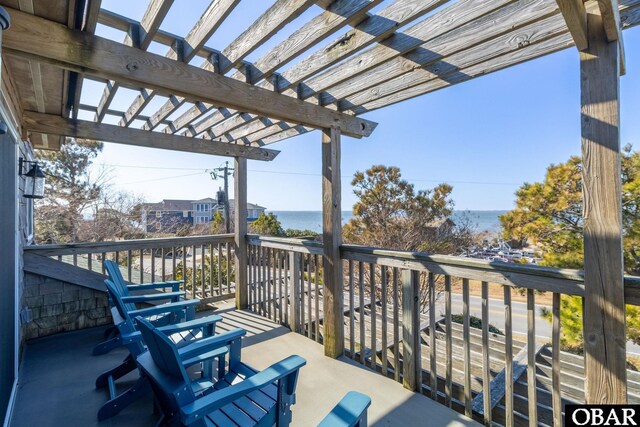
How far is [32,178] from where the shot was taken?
2.97 m

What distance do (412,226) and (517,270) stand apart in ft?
20.9

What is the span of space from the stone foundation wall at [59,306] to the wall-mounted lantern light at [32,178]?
0.90 meters

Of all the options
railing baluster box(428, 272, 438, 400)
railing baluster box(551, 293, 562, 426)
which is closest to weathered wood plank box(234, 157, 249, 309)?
railing baluster box(428, 272, 438, 400)

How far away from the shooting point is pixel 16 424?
6.48ft

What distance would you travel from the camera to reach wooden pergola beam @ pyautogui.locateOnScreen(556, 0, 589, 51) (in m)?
1.18

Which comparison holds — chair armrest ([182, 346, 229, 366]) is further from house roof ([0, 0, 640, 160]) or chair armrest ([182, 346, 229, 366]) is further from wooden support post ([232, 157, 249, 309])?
wooden support post ([232, 157, 249, 309])

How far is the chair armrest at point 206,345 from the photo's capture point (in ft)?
5.50

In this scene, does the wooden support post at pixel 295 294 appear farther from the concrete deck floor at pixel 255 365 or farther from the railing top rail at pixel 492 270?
the railing top rail at pixel 492 270

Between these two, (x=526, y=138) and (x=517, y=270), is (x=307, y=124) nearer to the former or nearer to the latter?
(x=517, y=270)

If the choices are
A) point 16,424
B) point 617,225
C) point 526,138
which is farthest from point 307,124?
point 526,138

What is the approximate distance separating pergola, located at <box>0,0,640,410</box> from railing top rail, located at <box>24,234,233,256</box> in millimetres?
1258

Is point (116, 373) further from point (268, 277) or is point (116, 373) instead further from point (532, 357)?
point (532, 357)

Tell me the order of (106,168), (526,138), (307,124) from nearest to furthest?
(307,124) < (106,168) < (526,138)

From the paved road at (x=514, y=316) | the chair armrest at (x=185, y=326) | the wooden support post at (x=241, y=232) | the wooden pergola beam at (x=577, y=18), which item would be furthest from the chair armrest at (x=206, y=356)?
the paved road at (x=514, y=316)
